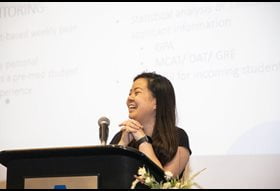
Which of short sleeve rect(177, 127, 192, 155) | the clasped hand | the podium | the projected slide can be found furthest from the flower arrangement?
the projected slide

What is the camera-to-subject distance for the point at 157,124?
244 centimetres

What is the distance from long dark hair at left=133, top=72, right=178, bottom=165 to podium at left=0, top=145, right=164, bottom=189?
1.53ft

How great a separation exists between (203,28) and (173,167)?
3.59ft

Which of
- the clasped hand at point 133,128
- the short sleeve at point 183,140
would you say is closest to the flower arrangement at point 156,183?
the clasped hand at point 133,128

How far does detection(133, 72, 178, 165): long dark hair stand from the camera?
7.54ft

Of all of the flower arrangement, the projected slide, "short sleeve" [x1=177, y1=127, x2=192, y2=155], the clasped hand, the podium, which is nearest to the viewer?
the flower arrangement

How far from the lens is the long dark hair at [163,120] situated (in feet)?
7.54

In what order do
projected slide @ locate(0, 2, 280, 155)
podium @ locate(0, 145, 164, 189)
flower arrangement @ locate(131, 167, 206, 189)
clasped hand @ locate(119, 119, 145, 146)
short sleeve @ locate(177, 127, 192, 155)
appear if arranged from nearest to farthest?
flower arrangement @ locate(131, 167, 206, 189)
podium @ locate(0, 145, 164, 189)
clasped hand @ locate(119, 119, 145, 146)
short sleeve @ locate(177, 127, 192, 155)
projected slide @ locate(0, 2, 280, 155)

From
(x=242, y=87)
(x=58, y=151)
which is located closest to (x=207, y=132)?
(x=242, y=87)

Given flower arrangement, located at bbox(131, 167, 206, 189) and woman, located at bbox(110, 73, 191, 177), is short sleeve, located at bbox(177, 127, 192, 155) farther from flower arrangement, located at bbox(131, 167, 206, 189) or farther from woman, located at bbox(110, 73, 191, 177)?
flower arrangement, located at bbox(131, 167, 206, 189)

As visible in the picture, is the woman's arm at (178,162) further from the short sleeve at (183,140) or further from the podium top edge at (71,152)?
the podium top edge at (71,152)

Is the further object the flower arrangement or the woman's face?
the woman's face

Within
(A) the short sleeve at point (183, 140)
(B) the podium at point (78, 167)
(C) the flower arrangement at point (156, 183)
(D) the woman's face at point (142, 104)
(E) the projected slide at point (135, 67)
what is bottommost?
(C) the flower arrangement at point (156, 183)

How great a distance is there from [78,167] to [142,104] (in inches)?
29.5
